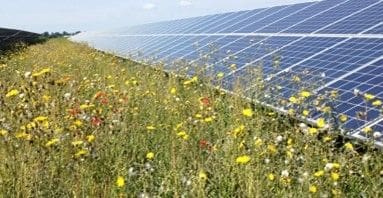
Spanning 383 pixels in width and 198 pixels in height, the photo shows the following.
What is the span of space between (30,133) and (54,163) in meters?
0.41

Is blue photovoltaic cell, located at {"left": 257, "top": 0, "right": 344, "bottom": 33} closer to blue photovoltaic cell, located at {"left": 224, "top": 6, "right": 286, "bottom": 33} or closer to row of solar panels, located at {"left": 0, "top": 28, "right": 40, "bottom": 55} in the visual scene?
blue photovoltaic cell, located at {"left": 224, "top": 6, "right": 286, "bottom": 33}

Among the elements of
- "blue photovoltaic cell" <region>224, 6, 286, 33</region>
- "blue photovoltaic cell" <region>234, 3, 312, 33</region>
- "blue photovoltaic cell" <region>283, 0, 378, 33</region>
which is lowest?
"blue photovoltaic cell" <region>224, 6, 286, 33</region>

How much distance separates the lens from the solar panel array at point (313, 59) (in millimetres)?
5434

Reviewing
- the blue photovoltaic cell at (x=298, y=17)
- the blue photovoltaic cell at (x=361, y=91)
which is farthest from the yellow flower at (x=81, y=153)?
the blue photovoltaic cell at (x=298, y=17)

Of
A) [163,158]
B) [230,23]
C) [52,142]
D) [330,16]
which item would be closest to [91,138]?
[52,142]

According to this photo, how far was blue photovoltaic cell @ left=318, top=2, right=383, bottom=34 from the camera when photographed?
29.7 ft

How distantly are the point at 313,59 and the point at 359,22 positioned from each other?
1.72 m

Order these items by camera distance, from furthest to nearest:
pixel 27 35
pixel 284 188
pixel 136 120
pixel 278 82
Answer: pixel 27 35 → pixel 278 82 → pixel 136 120 → pixel 284 188

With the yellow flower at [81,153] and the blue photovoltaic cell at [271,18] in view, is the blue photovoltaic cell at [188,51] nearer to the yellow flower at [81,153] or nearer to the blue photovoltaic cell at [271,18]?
the blue photovoltaic cell at [271,18]

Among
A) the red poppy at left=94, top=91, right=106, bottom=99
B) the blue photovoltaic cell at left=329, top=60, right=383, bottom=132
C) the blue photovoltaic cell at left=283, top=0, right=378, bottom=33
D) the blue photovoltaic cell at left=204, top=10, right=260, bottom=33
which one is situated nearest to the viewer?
the blue photovoltaic cell at left=329, top=60, right=383, bottom=132

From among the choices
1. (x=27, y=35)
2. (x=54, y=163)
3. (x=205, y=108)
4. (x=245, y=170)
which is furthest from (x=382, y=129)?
(x=27, y=35)

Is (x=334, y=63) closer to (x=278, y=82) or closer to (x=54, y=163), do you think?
(x=278, y=82)

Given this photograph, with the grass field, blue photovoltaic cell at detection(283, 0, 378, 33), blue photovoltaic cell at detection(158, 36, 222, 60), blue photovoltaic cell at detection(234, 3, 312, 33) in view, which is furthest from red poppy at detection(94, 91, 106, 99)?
blue photovoltaic cell at detection(234, 3, 312, 33)

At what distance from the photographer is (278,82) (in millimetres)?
7594
